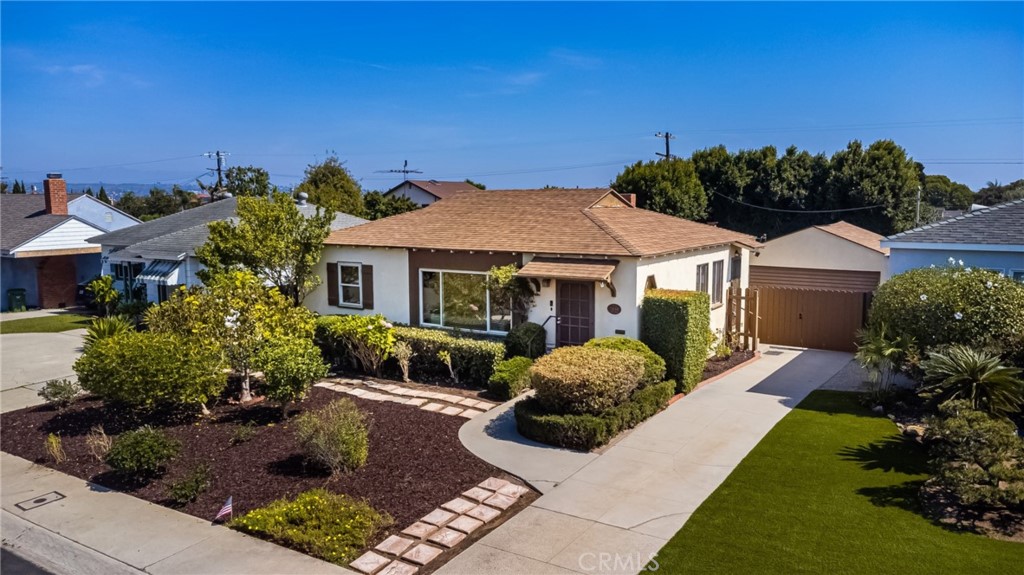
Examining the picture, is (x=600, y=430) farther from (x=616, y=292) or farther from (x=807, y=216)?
(x=807, y=216)

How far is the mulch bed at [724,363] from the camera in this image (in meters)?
17.8

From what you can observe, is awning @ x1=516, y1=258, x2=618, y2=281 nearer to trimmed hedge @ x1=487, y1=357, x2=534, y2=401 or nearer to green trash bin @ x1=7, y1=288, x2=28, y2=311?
trimmed hedge @ x1=487, y1=357, x2=534, y2=401

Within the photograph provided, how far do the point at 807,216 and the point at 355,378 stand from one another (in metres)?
36.7

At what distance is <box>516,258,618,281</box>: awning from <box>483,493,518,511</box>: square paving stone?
665cm

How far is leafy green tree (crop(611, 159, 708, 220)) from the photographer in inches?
1521

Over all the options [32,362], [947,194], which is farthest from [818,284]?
[947,194]

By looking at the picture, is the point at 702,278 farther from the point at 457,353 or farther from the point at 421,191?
Result: the point at 421,191

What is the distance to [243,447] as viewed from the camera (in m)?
12.3

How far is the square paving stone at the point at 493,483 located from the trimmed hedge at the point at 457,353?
5.21 meters

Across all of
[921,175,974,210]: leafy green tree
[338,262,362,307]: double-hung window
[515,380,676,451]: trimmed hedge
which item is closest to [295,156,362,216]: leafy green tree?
[338,262,362,307]: double-hung window

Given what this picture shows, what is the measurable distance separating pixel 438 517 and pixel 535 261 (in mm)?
8738

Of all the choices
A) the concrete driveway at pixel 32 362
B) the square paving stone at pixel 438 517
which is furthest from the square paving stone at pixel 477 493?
the concrete driveway at pixel 32 362

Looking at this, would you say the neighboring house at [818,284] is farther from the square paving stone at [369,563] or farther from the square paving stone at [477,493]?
the square paving stone at [369,563]

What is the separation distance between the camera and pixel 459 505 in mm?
9969
